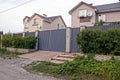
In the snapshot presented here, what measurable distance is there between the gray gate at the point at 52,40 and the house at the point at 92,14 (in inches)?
556

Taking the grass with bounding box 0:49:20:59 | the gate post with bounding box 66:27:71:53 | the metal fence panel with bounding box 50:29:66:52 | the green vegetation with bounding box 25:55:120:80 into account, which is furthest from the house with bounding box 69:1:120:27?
the green vegetation with bounding box 25:55:120:80

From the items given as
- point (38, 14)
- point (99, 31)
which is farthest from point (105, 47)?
point (38, 14)

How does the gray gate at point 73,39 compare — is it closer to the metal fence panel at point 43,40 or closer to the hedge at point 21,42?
the metal fence panel at point 43,40

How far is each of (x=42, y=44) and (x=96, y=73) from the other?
1187 centimetres

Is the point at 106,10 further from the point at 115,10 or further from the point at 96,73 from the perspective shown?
the point at 96,73

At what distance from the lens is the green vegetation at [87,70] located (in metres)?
11.6

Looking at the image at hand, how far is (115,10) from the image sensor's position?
34.8m

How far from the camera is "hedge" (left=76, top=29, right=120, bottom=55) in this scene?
14.8m

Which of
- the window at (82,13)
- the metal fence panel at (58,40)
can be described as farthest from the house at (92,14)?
the metal fence panel at (58,40)

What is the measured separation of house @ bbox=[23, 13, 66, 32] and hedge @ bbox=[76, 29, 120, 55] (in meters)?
31.1

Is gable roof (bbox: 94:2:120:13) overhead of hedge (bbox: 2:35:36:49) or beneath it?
overhead

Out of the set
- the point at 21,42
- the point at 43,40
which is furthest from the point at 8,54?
the point at 43,40

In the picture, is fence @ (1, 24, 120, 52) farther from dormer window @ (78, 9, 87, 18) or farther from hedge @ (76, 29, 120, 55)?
dormer window @ (78, 9, 87, 18)

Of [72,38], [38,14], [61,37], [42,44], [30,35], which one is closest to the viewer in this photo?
[72,38]
